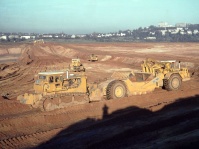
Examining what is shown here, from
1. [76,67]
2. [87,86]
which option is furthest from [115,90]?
[76,67]

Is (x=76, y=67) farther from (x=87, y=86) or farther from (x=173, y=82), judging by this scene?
(x=173, y=82)

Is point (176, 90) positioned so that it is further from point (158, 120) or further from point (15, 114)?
point (15, 114)

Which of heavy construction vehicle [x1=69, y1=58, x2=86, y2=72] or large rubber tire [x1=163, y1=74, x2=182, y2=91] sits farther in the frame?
heavy construction vehicle [x1=69, y1=58, x2=86, y2=72]

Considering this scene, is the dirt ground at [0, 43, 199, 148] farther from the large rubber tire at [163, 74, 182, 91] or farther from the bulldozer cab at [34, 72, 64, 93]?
the bulldozer cab at [34, 72, 64, 93]

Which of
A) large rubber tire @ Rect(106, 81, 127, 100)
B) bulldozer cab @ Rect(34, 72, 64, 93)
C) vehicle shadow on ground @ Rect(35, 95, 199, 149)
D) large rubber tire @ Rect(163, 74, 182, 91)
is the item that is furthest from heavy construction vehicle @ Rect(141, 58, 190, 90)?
bulldozer cab @ Rect(34, 72, 64, 93)

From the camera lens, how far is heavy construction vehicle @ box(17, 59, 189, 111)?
644 inches

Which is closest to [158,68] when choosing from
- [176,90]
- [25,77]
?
[176,90]

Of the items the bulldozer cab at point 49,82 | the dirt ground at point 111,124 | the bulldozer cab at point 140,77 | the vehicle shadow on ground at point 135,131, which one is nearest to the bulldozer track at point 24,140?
the dirt ground at point 111,124

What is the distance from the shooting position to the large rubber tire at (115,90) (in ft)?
58.7

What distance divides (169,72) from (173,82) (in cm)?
70

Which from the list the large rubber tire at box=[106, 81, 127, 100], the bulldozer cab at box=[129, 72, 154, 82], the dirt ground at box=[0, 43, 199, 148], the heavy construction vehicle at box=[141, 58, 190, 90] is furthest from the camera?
the heavy construction vehicle at box=[141, 58, 190, 90]

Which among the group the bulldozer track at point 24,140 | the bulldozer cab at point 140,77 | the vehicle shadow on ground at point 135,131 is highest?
the bulldozer cab at point 140,77

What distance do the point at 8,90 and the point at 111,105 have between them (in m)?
10.6

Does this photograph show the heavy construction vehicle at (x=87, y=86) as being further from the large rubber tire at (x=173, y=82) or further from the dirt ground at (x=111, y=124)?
the dirt ground at (x=111, y=124)
